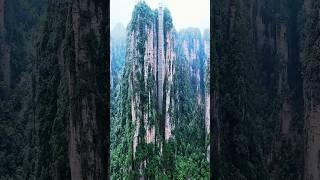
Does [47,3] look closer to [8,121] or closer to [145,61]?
[8,121]

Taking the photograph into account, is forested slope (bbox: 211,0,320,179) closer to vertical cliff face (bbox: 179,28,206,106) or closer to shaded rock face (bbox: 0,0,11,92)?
shaded rock face (bbox: 0,0,11,92)

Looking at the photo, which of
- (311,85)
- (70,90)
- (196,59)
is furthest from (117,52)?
(311,85)

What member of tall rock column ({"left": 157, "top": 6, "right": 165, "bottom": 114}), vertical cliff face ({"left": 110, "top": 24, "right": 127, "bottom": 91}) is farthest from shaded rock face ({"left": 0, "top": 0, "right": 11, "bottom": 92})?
tall rock column ({"left": 157, "top": 6, "right": 165, "bottom": 114})

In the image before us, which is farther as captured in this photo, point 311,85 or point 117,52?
point 117,52

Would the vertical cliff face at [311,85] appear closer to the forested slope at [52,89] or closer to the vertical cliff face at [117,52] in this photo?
the forested slope at [52,89]

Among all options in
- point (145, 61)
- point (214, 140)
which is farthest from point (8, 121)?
point (145, 61)

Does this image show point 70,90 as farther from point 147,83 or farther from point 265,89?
point 147,83

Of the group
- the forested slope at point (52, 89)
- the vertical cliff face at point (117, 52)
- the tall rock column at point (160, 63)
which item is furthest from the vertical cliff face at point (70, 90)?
the tall rock column at point (160, 63)
